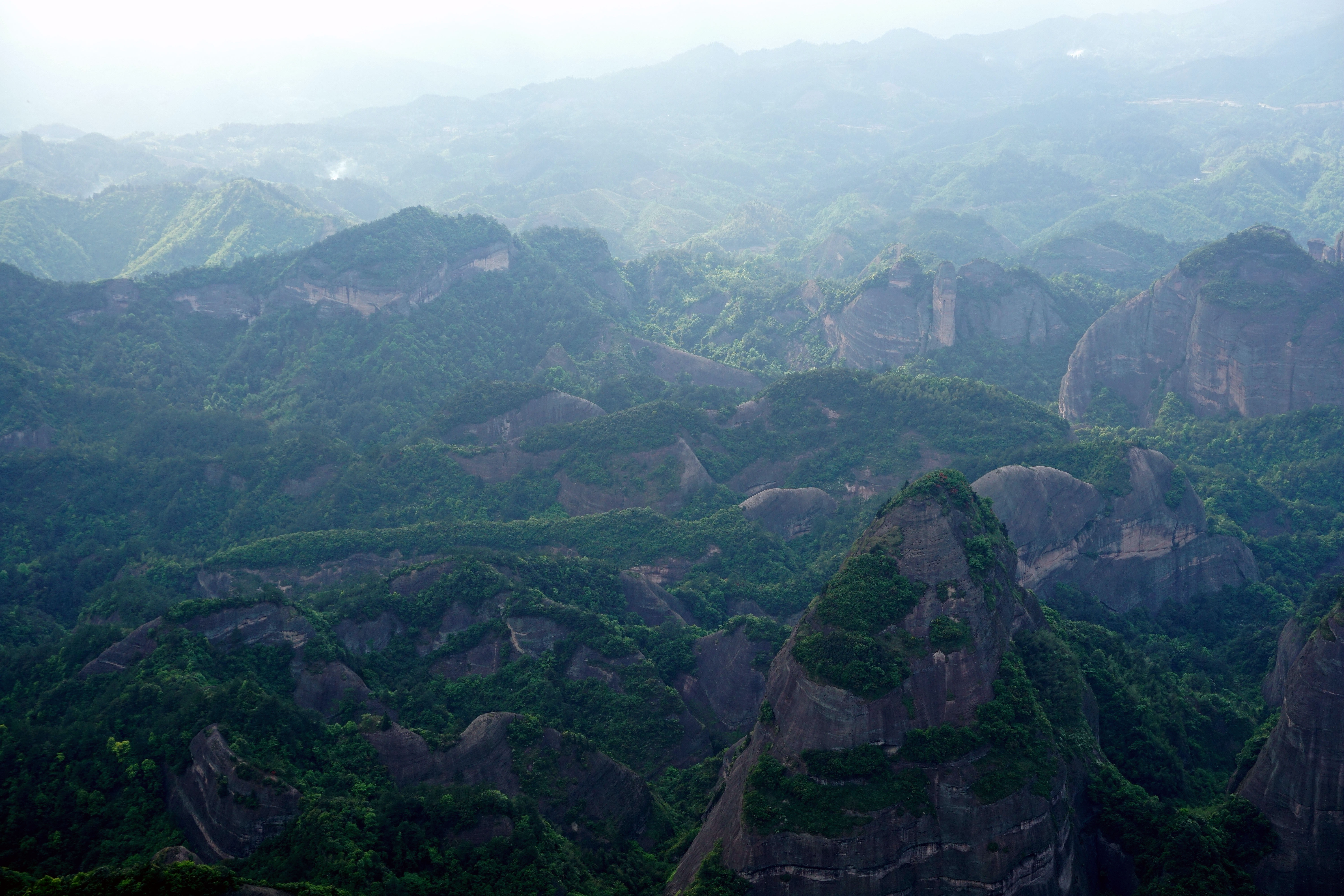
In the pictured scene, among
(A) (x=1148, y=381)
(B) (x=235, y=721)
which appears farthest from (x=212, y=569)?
(A) (x=1148, y=381)

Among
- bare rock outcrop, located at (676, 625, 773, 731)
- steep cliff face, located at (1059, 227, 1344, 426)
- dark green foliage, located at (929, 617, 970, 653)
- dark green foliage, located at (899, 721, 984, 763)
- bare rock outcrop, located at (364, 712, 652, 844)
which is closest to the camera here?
dark green foliage, located at (899, 721, 984, 763)

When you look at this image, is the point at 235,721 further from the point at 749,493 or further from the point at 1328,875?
the point at 749,493

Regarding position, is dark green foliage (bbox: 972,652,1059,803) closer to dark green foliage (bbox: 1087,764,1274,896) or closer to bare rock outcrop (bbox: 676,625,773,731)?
dark green foliage (bbox: 1087,764,1274,896)

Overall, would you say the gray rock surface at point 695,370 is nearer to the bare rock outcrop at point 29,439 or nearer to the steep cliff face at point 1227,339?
the steep cliff face at point 1227,339

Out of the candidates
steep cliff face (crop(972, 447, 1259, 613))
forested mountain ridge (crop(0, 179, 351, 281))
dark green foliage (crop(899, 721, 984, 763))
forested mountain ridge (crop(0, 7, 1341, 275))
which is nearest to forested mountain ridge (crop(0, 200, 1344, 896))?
dark green foliage (crop(899, 721, 984, 763))

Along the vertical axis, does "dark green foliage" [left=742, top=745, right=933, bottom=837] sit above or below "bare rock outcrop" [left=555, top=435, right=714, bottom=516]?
above

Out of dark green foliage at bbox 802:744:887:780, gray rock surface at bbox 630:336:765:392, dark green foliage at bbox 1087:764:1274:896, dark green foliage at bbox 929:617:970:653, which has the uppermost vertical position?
dark green foliage at bbox 929:617:970:653

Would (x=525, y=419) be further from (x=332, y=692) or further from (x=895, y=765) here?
(x=895, y=765)

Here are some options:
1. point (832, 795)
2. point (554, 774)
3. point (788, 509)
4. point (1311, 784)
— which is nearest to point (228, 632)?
point (554, 774)
